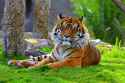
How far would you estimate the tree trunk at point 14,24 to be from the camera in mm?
9961

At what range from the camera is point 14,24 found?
32.7ft

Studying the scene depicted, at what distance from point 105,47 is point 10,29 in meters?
6.12

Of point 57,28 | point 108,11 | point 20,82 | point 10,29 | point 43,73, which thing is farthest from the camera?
point 108,11

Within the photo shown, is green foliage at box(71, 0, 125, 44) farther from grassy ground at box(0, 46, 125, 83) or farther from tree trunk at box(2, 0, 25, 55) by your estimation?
grassy ground at box(0, 46, 125, 83)

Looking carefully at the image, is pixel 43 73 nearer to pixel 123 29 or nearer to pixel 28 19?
pixel 28 19

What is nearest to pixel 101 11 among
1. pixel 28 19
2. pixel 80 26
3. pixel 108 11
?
pixel 108 11

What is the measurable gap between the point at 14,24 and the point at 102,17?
11.5 metres

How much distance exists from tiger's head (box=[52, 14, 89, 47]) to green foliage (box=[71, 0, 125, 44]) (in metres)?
11.5

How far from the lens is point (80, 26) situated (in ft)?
27.7

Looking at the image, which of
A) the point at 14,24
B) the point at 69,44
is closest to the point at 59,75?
the point at 69,44

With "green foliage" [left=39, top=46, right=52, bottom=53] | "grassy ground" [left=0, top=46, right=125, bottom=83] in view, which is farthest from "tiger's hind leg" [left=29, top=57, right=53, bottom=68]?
"green foliage" [left=39, top=46, right=52, bottom=53]

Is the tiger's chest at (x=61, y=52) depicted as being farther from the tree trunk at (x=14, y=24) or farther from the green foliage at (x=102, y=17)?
the green foliage at (x=102, y=17)

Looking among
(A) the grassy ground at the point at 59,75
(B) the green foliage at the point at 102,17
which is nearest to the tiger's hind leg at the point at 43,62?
(A) the grassy ground at the point at 59,75

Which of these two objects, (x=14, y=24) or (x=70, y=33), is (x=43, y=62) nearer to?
(x=70, y=33)
